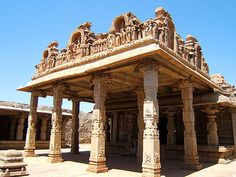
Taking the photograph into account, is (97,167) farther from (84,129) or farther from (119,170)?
(84,129)

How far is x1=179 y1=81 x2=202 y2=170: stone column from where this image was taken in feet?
28.9

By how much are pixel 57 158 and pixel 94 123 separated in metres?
3.38

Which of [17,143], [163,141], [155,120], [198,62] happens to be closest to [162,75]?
[198,62]

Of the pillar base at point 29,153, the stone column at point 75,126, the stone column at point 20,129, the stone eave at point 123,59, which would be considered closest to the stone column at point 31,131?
the pillar base at point 29,153

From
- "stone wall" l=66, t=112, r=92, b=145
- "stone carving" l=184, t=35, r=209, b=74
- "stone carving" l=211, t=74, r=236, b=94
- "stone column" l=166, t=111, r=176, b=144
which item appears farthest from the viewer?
"stone wall" l=66, t=112, r=92, b=145

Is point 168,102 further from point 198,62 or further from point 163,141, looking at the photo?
point 163,141

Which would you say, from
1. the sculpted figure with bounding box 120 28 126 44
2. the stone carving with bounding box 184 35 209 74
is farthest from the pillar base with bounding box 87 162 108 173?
the stone carving with bounding box 184 35 209 74

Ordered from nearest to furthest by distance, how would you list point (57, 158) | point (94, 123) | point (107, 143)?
point (94, 123), point (57, 158), point (107, 143)

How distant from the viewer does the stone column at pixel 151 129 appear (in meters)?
6.50

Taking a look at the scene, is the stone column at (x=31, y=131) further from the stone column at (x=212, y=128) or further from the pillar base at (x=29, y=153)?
the stone column at (x=212, y=128)

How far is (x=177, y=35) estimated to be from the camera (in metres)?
8.84

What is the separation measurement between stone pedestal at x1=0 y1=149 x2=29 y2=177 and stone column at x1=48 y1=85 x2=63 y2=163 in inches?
113

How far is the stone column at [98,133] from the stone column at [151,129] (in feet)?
6.38

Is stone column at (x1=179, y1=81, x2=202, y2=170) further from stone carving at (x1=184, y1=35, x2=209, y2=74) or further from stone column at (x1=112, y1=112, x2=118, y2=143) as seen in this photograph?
stone column at (x1=112, y1=112, x2=118, y2=143)
